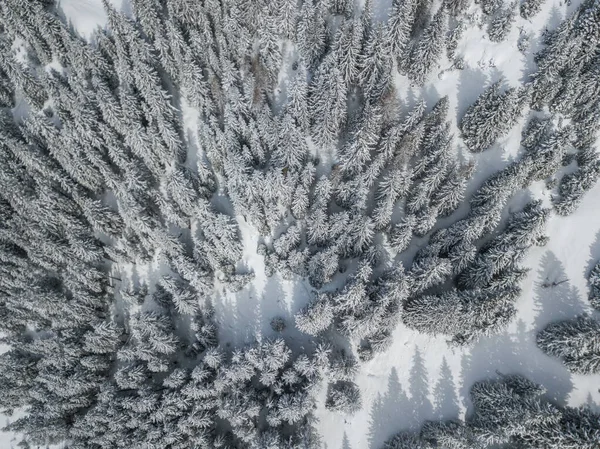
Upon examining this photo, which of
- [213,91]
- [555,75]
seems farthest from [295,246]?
[555,75]

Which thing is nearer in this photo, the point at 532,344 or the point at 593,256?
the point at 532,344

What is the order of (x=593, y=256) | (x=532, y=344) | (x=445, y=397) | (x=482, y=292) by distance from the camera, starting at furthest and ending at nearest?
(x=445, y=397)
(x=593, y=256)
(x=532, y=344)
(x=482, y=292)

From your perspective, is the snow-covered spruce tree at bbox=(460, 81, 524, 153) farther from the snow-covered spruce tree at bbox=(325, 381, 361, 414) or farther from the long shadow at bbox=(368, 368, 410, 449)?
the snow-covered spruce tree at bbox=(325, 381, 361, 414)

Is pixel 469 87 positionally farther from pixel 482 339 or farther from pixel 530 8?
pixel 482 339

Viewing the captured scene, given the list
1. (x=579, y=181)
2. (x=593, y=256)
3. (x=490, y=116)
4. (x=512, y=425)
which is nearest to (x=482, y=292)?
(x=512, y=425)

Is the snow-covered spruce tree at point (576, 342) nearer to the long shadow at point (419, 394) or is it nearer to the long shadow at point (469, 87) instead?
the long shadow at point (419, 394)

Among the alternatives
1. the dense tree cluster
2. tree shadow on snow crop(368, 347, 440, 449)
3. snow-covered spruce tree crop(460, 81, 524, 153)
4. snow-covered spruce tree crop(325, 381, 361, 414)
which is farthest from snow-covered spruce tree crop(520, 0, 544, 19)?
snow-covered spruce tree crop(325, 381, 361, 414)
